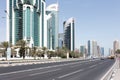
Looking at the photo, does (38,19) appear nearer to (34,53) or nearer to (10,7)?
(10,7)

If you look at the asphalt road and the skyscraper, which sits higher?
the skyscraper

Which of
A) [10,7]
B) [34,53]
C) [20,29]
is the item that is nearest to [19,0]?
[10,7]

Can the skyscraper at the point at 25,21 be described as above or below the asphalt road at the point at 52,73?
above

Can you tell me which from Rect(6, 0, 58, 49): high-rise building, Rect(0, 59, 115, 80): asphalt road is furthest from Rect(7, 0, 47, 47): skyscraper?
Rect(0, 59, 115, 80): asphalt road

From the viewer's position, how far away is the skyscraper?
166475 millimetres

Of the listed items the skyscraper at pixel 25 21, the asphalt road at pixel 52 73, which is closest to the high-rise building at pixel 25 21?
the skyscraper at pixel 25 21

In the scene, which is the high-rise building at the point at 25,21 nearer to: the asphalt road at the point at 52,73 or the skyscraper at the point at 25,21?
the skyscraper at the point at 25,21

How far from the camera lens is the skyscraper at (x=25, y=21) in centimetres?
16648

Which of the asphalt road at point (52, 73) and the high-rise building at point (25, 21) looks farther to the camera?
the high-rise building at point (25, 21)

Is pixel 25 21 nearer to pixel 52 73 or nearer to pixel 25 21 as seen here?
pixel 25 21

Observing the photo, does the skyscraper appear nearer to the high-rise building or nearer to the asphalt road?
the high-rise building

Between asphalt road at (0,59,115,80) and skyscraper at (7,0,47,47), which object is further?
skyscraper at (7,0,47,47)

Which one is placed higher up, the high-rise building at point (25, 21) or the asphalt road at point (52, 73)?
the high-rise building at point (25, 21)

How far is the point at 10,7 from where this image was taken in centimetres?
16625
